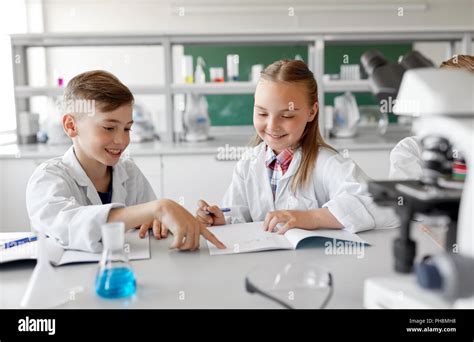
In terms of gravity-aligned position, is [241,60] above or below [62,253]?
above

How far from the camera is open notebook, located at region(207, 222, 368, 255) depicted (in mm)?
694

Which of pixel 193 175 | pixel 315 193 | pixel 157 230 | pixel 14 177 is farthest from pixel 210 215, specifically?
pixel 14 177

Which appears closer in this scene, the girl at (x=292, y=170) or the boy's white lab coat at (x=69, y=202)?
the boy's white lab coat at (x=69, y=202)

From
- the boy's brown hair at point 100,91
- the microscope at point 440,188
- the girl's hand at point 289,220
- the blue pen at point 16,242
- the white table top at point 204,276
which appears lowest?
the blue pen at point 16,242

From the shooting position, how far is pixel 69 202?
0.74 m

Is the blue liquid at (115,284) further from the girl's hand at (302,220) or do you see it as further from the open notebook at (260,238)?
the girl's hand at (302,220)

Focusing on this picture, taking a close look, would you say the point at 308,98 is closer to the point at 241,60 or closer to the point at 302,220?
the point at 302,220

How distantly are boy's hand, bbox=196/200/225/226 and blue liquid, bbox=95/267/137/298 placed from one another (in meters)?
0.35

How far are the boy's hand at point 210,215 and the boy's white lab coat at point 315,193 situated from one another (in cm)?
5

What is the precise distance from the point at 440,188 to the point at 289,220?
0.40 m

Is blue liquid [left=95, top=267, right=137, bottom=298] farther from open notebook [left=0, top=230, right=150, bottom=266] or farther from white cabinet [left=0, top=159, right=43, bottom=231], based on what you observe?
white cabinet [left=0, top=159, right=43, bottom=231]

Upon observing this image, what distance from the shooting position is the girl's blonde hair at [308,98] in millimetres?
940

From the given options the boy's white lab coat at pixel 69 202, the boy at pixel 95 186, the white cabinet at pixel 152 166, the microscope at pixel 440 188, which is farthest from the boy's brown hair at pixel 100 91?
the white cabinet at pixel 152 166
